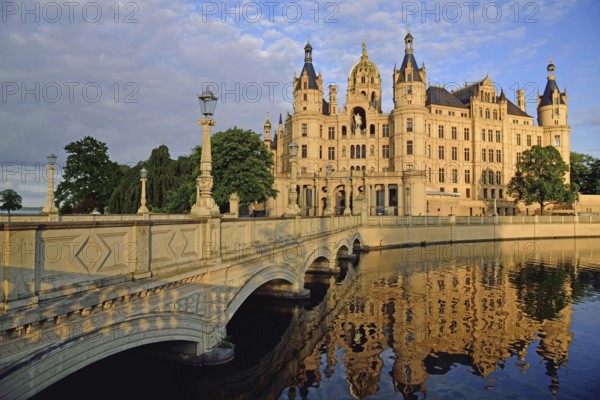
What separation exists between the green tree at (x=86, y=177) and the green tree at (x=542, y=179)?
6481 cm

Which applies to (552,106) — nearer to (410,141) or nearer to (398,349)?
(410,141)

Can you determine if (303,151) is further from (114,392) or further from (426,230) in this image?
(114,392)

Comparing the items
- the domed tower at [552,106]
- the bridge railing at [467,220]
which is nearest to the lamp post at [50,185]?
the bridge railing at [467,220]

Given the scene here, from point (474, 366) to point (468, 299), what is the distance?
393 inches

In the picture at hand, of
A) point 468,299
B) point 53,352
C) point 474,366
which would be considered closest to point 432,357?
point 474,366

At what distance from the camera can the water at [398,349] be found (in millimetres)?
→ 11281

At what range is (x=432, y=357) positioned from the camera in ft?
45.9

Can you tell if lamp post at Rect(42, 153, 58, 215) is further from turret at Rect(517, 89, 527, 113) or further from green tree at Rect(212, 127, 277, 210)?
turret at Rect(517, 89, 527, 113)

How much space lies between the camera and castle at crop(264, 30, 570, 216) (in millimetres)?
69312

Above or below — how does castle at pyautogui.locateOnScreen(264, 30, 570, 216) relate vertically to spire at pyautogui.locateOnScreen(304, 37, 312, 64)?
below

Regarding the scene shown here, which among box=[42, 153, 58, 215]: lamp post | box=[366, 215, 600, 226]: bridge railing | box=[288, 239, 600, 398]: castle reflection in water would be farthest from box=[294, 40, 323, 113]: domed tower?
box=[42, 153, 58, 215]: lamp post

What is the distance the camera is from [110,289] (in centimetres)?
699

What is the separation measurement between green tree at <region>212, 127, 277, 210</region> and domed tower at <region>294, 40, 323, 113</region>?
3482 centimetres

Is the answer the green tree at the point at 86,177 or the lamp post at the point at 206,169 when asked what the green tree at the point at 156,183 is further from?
the lamp post at the point at 206,169
